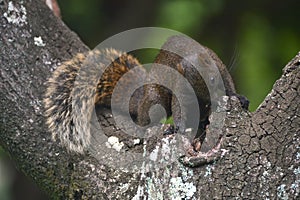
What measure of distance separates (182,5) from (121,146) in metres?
1.98

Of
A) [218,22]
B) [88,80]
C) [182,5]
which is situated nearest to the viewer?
[88,80]

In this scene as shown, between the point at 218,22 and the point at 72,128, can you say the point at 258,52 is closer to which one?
the point at 218,22

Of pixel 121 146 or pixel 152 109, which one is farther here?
pixel 152 109

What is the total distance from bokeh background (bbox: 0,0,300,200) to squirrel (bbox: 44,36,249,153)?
3.68 ft

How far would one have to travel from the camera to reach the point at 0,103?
2445mm

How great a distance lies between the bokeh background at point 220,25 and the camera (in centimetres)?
412

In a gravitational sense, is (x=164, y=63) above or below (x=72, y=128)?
above

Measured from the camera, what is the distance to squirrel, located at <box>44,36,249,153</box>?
246cm

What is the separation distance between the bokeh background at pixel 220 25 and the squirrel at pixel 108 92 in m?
1.12

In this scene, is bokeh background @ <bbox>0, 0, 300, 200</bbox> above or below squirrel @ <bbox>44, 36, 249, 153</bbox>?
above

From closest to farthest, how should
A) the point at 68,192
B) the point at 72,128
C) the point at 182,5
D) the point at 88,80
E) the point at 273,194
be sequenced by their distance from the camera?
the point at 273,194 < the point at 68,192 < the point at 72,128 < the point at 88,80 < the point at 182,5

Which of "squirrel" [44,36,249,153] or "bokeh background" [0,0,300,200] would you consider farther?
"bokeh background" [0,0,300,200]

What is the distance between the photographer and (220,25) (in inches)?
181

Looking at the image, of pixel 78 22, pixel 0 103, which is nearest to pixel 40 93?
pixel 0 103
